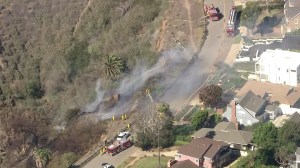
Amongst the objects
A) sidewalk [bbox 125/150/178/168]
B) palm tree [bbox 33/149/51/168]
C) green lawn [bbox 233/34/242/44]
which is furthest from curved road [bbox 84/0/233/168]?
palm tree [bbox 33/149/51/168]

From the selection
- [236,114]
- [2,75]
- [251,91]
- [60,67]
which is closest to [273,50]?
[251,91]

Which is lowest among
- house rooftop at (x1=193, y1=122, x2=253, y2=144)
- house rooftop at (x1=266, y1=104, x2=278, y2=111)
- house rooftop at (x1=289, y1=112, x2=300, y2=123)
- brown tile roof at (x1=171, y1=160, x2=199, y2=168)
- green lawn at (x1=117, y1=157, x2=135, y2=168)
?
green lawn at (x1=117, y1=157, x2=135, y2=168)

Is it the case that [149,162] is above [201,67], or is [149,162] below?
below

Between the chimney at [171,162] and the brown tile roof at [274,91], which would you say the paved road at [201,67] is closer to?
the brown tile roof at [274,91]

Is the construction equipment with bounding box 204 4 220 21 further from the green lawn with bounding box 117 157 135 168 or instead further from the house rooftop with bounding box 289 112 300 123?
the green lawn with bounding box 117 157 135 168

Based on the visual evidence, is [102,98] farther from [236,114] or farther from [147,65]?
[236,114]

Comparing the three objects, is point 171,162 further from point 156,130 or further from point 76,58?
point 76,58

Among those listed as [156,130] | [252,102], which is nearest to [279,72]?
[252,102]
